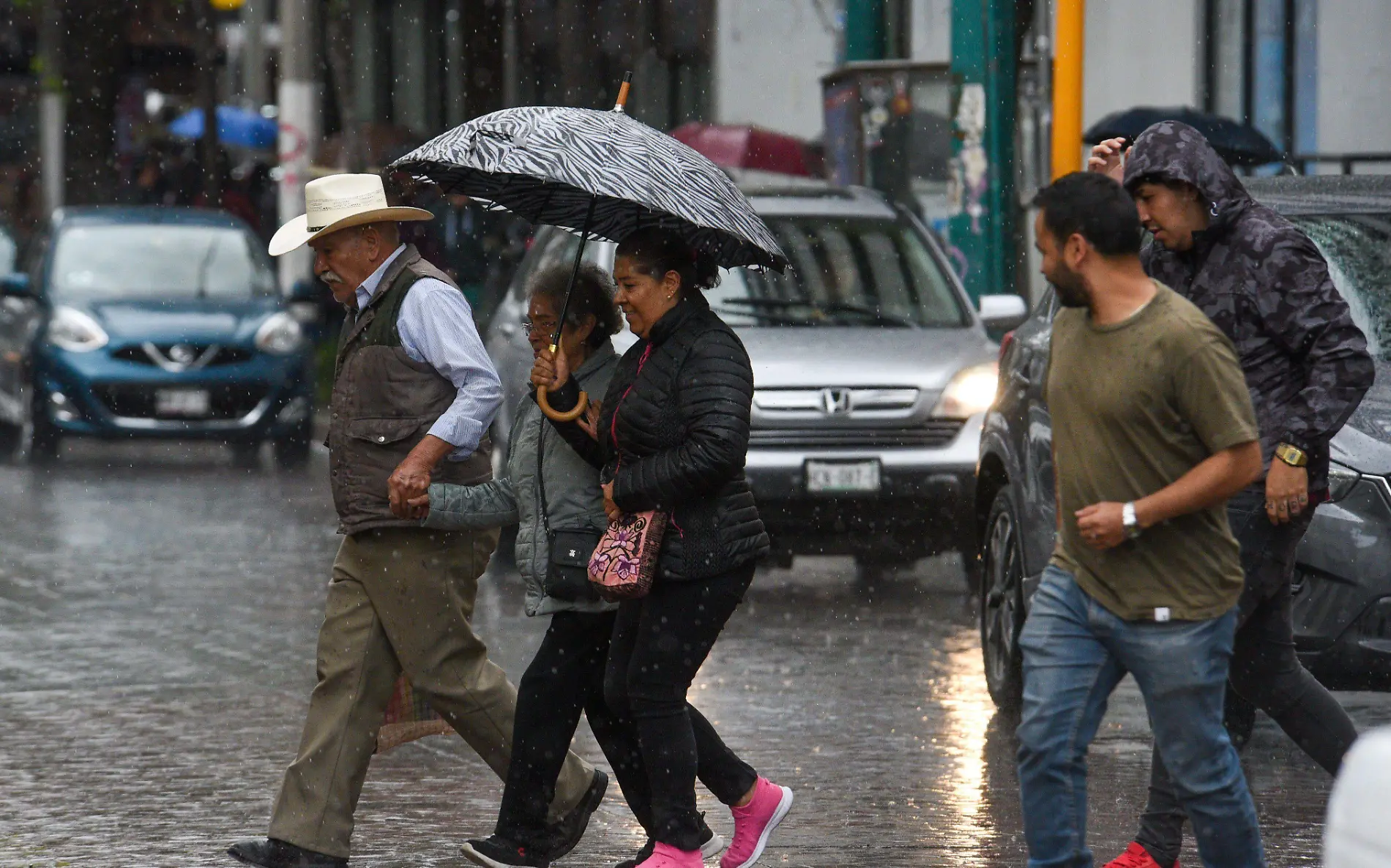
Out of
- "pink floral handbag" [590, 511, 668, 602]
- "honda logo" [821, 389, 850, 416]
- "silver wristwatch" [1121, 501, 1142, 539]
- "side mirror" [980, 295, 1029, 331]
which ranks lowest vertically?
"honda logo" [821, 389, 850, 416]

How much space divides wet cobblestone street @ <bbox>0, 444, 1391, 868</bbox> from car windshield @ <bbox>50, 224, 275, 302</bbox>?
15.2 ft

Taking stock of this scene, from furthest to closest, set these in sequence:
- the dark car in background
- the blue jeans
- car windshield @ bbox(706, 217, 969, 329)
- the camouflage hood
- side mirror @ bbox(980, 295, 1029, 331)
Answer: car windshield @ bbox(706, 217, 969, 329) → side mirror @ bbox(980, 295, 1029, 331) → the dark car in background → the camouflage hood → the blue jeans

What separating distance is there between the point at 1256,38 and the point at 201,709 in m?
12.3

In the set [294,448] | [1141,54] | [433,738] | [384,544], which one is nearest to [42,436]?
[294,448]

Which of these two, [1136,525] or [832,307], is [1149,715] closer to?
[1136,525]

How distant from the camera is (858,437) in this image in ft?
35.6

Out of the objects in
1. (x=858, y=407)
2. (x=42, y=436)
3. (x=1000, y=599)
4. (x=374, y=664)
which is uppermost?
(x=374, y=664)

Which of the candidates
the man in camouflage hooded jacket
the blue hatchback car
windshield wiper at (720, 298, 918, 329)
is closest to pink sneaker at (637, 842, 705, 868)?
the man in camouflage hooded jacket

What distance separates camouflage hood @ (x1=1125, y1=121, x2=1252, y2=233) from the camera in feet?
18.2

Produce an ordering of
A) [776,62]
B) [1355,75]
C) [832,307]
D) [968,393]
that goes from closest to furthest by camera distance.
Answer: [968,393] < [832,307] < [1355,75] < [776,62]

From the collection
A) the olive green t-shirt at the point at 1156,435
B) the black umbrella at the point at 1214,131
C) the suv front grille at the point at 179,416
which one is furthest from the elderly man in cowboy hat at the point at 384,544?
the suv front grille at the point at 179,416

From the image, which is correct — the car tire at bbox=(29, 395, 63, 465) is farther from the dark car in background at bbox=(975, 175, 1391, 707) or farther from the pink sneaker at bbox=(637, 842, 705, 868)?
the pink sneaker at bbox=(637, 842, 705, 868)

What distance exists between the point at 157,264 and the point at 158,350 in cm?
127

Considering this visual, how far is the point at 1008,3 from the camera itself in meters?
14.3
